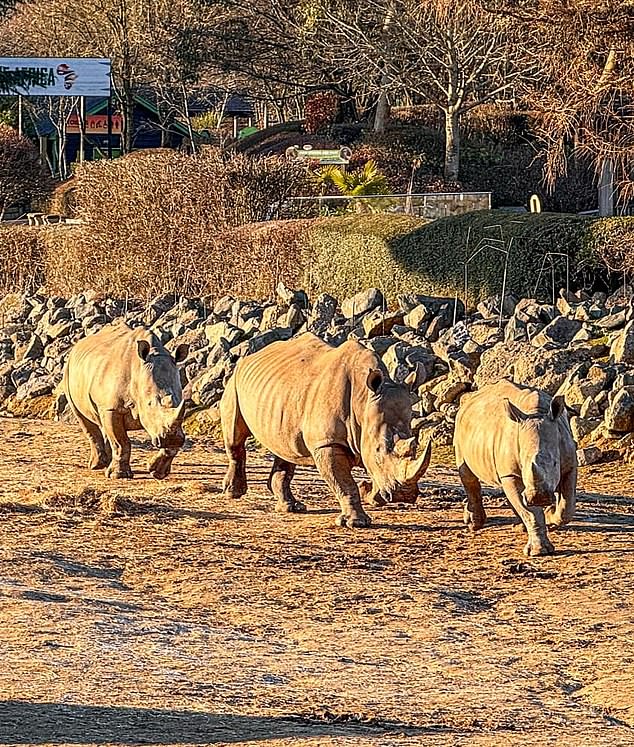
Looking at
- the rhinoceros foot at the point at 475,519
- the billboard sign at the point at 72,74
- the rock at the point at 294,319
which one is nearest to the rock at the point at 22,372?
the rock at the point at 294,319

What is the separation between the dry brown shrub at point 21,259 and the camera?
29312mm

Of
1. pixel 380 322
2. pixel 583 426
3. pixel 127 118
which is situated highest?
pixel 127 118

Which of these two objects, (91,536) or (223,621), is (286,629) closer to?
(223,621)

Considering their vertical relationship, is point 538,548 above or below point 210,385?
below

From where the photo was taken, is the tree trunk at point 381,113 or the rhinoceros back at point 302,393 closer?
the rhinoceros back at point 302,393

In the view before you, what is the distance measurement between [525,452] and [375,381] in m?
1.51

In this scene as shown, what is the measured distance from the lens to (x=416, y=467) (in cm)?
1130

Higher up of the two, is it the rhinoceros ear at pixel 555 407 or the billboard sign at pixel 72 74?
the billboard sign at pixel 72 74

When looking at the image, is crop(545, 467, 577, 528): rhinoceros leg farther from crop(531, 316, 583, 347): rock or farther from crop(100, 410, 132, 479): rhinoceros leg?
crop(531, 316, 583, 347): rock

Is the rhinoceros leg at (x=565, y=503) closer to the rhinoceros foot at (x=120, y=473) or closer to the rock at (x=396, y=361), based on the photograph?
the rhinoceros foot at (x=120, y=473)

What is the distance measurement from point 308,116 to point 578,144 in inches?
1391

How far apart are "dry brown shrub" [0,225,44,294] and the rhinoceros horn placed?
1896 cm

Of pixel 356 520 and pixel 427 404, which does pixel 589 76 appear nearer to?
pixel 427 404

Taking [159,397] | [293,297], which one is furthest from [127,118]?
[159,397]
